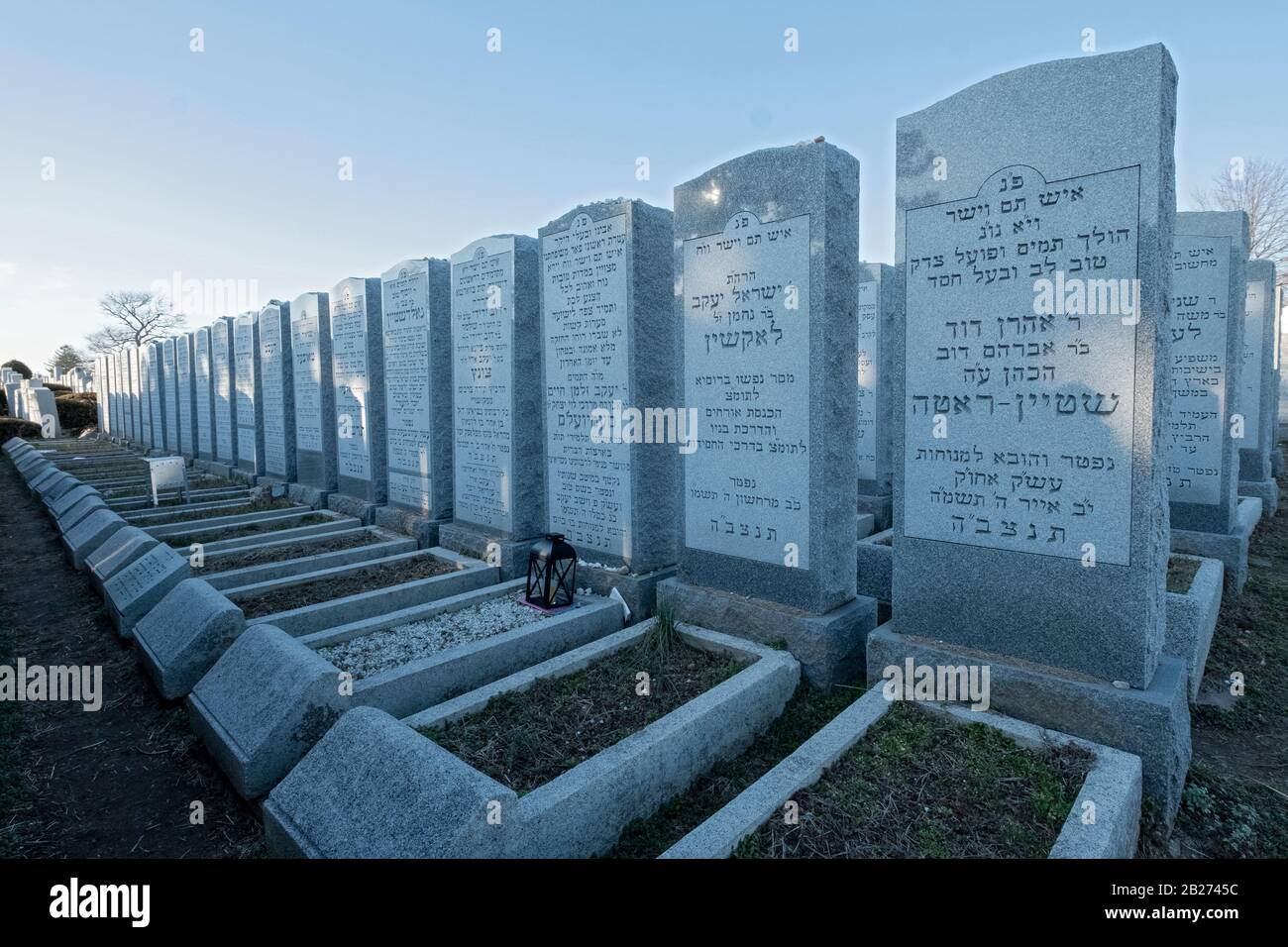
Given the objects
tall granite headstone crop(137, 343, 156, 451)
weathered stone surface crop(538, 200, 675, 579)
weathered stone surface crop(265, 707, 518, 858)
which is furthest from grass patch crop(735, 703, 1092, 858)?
tall granite headstone crop(137, 343, 156, 451)

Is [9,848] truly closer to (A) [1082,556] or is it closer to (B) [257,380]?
(A) [1082,556]

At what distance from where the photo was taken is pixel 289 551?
7395mm

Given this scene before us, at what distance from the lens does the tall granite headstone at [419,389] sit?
7867 mm

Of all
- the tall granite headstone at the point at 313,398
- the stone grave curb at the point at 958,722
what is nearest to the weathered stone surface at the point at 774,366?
the stone grave curb at the point at 958,722

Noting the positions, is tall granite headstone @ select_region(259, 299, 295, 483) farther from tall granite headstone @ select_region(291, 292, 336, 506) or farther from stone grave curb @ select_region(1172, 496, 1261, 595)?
stone grave curb @ select_region(1172, 496, 1261, 595)

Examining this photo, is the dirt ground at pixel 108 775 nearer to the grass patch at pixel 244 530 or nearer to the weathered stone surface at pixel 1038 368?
the grass patch at pixel 244 530

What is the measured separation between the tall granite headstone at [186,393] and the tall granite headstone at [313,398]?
8.41 metres

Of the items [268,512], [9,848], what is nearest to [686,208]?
[9,848]

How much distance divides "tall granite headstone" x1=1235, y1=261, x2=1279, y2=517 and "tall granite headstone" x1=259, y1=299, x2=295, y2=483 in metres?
14.0

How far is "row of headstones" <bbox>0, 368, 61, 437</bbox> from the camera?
29.1m

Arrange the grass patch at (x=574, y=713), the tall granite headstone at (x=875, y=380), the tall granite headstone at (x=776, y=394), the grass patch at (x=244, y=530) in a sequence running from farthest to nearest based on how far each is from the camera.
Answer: the tall granite headstone at (x=875, y=380), the grass patch at (x=244, y=530), the tall granite headstone at (x=776, y=394), the grass patch at (x=574, y=713)

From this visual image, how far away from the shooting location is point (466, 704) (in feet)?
12.1

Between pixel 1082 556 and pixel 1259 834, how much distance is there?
1396mm

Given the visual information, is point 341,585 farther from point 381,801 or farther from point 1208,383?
point 1208,383
